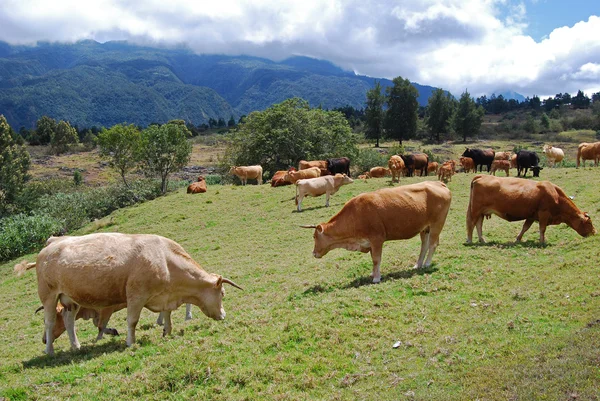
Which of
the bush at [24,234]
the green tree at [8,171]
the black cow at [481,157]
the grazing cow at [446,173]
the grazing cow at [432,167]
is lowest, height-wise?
the bush at [24,234]

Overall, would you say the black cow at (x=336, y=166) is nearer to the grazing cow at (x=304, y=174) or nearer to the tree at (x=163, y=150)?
the grazing cow at (x=304, y=174)

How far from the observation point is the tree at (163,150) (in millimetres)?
39844

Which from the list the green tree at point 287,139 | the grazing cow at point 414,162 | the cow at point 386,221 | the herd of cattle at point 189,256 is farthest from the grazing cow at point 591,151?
the cow at point 386,221

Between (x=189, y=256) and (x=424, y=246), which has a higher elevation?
(x=189, y=256)

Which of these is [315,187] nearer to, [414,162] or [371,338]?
[414,162]

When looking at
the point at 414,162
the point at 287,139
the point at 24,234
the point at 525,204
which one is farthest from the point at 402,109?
the point at 525,204

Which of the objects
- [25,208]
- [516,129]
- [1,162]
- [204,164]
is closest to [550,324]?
[25,208]

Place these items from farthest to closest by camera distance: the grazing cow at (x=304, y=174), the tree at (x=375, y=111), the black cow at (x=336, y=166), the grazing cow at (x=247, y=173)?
1. the tree at (x=375, y=111)
2. the grazing cow at (x=247, y=173)
3. the black cow at (x=336, y=166)
4. the grazing cow at (x=304, y=174)

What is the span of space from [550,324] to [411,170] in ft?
91.4

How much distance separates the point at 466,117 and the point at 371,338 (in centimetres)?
8304

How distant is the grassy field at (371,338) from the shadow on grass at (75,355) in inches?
1.9

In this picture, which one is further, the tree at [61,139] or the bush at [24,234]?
the tree at [61,139]

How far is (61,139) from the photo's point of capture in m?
90.1

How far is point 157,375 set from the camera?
6.92m
